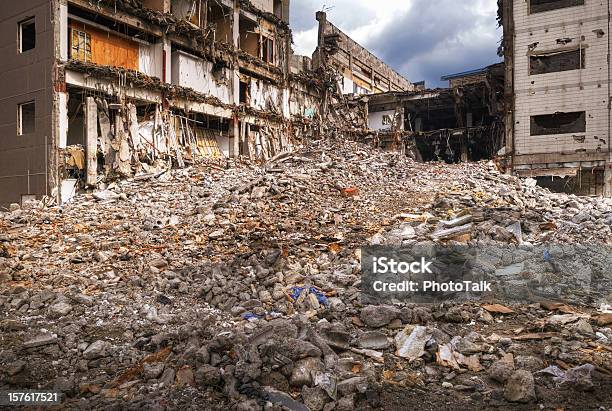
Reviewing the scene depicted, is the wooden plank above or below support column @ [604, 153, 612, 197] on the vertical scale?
above

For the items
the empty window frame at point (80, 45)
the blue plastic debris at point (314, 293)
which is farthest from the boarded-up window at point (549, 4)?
the blue plastic debris at point (314, 293)

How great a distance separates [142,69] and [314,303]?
14499 millimetres

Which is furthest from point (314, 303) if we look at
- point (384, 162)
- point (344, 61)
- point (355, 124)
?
point (344, 61)

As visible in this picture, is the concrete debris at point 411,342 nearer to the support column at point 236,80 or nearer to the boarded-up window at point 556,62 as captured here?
the support column at point 236,80

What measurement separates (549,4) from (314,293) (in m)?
19.8

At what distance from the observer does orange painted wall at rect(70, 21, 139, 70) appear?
15.5 metres

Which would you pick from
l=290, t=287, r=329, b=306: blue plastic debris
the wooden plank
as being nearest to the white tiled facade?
the wooden plank

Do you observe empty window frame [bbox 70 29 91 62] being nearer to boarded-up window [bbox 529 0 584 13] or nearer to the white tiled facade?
the white tiled facade

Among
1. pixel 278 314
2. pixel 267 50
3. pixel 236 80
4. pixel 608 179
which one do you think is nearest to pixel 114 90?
pixel 236 80

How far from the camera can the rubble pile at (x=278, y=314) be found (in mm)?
4129

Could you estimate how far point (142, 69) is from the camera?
56.8ft

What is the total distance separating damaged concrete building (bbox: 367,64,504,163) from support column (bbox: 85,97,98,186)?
16211mm

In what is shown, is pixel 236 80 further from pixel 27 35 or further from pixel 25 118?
pixel 25 118

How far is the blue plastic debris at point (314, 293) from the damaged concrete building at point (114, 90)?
36.2ft
